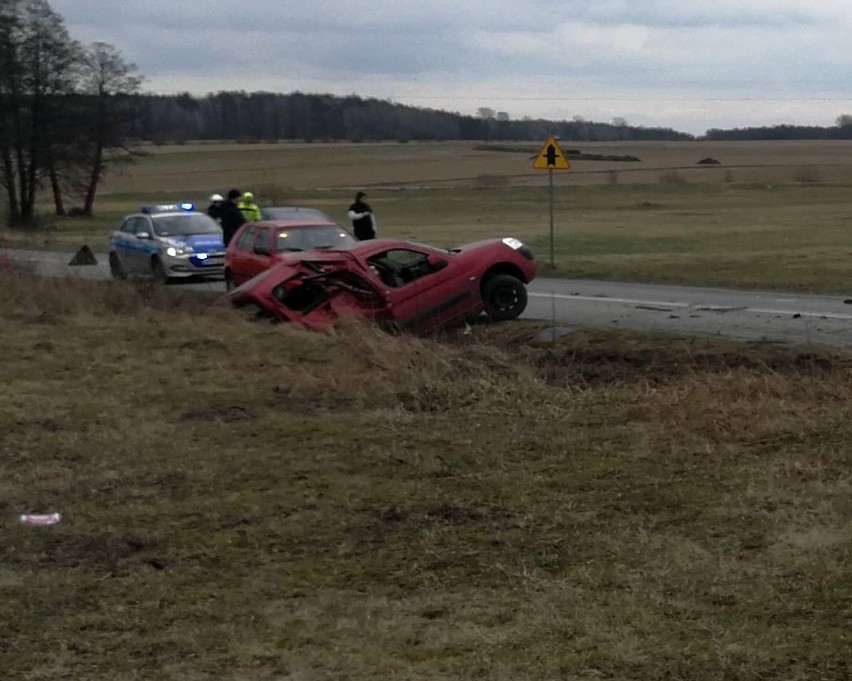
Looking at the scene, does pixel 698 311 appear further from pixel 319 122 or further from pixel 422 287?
pixel 319 122

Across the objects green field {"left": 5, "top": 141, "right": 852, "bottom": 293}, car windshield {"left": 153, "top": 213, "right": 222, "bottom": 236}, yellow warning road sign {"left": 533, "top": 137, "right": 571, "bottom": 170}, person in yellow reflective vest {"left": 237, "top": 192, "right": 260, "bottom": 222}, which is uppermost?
yellow warning road sign {"left": 533, "top": 137, "right": 571, "bottom": 170}

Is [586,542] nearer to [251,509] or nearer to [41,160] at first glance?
[251,509]

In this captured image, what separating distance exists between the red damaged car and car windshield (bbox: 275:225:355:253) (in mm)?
3254

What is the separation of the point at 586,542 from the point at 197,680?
2.43 meters

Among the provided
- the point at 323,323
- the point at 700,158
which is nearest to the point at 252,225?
the point at 323,323

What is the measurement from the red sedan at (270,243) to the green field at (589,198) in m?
6.97

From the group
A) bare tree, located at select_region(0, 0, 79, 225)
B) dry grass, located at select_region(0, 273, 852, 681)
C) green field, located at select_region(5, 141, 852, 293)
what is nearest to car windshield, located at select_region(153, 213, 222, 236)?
green field, located at select_region(5, 141, 852, 293)

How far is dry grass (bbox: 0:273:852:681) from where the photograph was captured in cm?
547

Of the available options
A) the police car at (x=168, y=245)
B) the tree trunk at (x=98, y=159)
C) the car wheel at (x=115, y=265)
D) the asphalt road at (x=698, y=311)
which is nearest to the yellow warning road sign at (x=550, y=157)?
the asphalt road at (x=698, y=311)

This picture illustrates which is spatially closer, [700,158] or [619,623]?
[619,623]

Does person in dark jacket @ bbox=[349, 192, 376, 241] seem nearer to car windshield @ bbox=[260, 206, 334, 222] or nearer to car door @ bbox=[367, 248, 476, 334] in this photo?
car windshield @ bbox=[260, 206, 334, 222]

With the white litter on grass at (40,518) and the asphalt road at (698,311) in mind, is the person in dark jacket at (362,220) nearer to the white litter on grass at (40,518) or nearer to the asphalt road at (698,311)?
the asphalt road at (698,311)

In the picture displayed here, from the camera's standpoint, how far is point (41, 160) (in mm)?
62438

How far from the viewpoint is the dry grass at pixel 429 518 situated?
5473 millimetres
